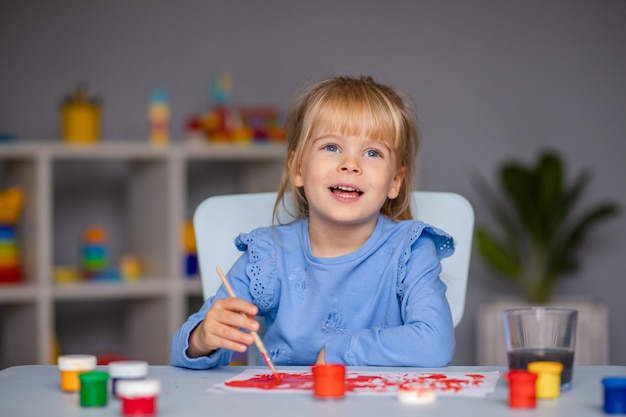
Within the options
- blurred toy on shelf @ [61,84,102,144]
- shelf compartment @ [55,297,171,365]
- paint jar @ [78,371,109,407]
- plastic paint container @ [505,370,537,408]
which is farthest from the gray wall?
plastic paint container @ [505,370,537,408]

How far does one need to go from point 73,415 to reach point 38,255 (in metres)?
2.33

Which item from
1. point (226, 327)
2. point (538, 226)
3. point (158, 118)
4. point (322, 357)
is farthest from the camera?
point (538, 226)

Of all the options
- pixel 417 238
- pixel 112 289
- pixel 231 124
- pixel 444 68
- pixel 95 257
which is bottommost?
pixel 112 289

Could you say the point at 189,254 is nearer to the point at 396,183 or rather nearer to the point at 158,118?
the point at 158,118

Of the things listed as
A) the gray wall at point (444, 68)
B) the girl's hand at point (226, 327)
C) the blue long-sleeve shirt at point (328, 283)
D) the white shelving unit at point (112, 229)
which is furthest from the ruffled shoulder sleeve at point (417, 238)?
the gray wall at point (444, 68)

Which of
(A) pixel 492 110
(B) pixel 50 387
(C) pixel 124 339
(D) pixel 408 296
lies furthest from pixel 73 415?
(A) pixel 492 110

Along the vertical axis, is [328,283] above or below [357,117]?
below

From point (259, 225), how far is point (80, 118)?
171 cm

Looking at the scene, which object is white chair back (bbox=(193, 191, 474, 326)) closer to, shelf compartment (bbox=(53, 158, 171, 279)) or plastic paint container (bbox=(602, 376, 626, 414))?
plastic paint container (bbox=(602, 376, 626, 414))

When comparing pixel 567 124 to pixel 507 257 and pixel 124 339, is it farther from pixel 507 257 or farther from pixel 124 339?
pixel 124 339

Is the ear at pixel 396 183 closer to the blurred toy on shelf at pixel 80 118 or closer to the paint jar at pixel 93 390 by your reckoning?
the paint jar at pixel 93 390

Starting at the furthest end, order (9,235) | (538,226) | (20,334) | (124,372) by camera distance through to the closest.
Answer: (538,226) → (20,334) → (9,235) → (124,372)

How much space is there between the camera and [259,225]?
1.70 meters

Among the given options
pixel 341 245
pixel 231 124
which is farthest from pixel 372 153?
pixel 231 124
